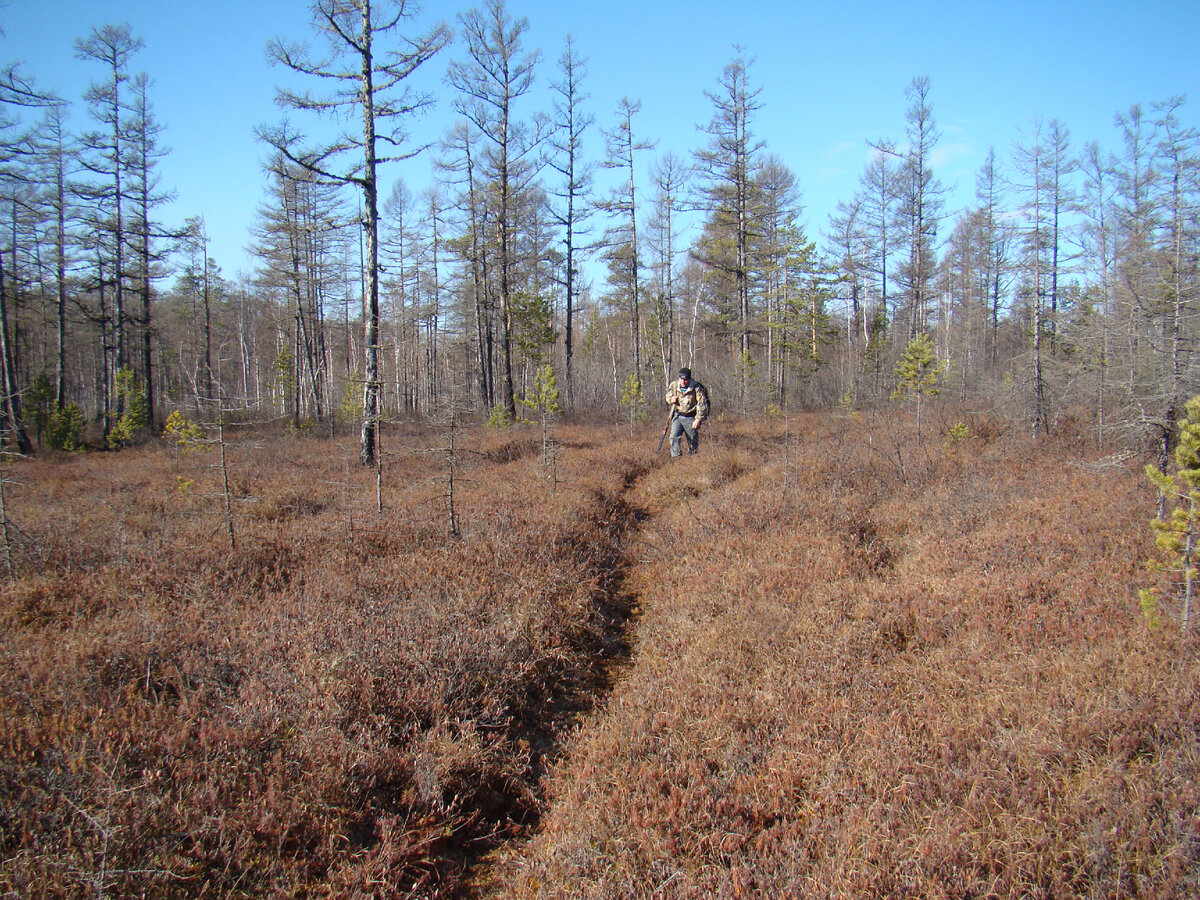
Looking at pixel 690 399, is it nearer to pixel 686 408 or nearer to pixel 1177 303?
pixel 686 408

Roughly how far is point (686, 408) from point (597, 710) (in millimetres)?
9735

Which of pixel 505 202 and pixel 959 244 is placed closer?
pixel 505 202

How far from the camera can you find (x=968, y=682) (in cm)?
433

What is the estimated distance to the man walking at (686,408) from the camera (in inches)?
528

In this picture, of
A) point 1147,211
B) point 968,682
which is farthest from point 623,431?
point 1147,211

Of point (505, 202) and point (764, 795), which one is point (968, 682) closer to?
point (764, 795)

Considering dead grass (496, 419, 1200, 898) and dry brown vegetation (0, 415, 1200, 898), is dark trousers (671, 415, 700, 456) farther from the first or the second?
dead grass (496, 419, 1200, 898)

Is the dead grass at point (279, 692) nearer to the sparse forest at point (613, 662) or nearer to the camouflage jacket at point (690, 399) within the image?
the sparse forest at point (613, 662)

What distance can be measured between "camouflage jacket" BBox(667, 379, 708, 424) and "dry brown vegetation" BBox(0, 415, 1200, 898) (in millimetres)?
5324

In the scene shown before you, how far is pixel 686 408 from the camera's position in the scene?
1373cm

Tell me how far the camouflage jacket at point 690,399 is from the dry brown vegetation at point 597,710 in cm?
532

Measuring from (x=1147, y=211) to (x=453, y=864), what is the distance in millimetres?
31950

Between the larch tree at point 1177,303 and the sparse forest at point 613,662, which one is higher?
the larch tree at point 1177,303

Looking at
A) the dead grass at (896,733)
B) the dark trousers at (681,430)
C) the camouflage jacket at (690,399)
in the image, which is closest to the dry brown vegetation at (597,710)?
the dead grass at (896,733)
